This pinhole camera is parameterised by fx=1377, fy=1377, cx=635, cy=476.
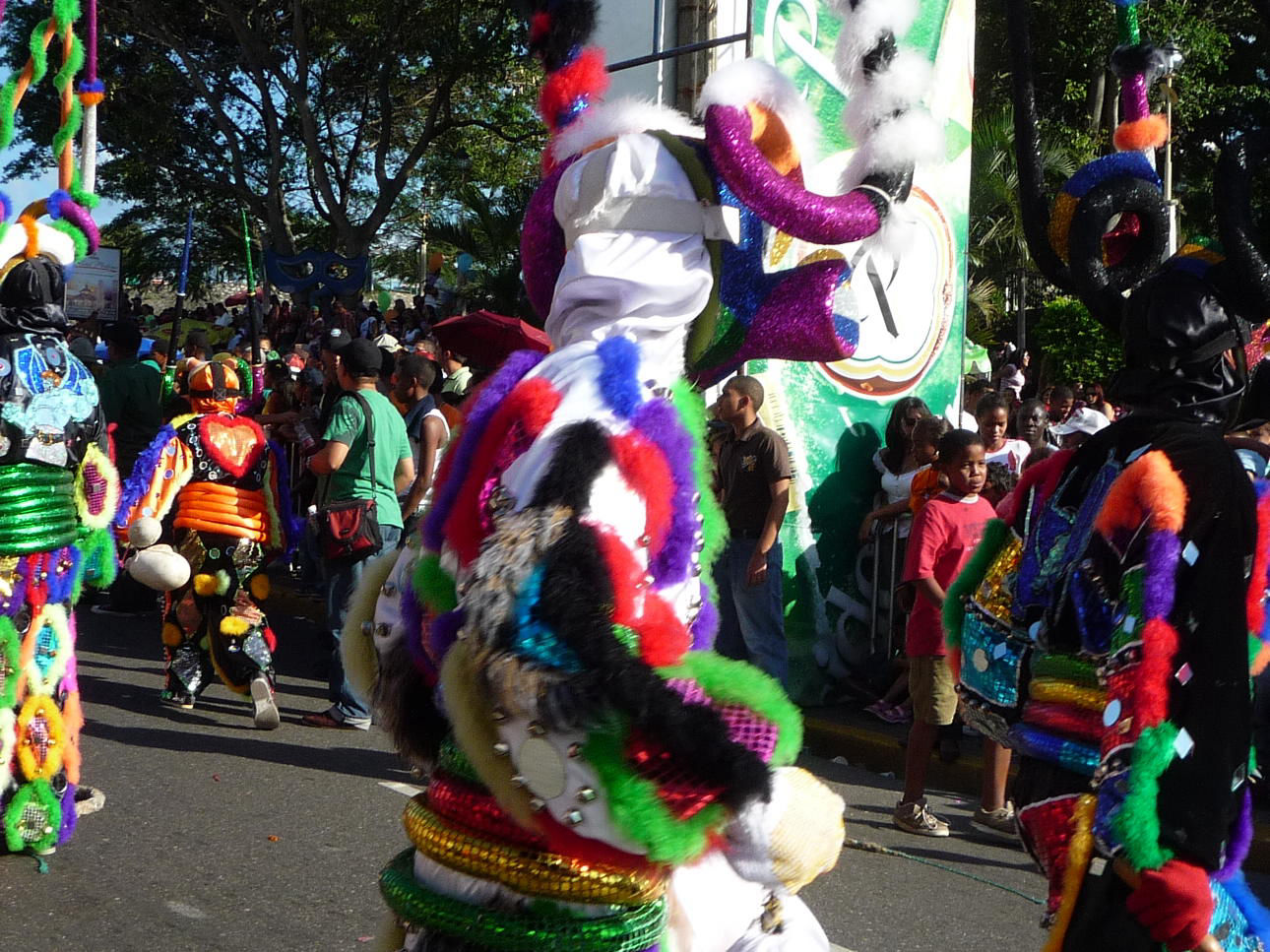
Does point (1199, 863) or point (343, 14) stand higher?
point (343, 14)

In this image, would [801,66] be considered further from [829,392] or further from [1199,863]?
[1199,863]

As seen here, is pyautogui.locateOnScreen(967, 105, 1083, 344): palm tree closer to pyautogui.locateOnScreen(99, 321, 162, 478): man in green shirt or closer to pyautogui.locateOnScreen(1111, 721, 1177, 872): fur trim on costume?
pyautogui.locateOnScreen(99, 321, 162, 478): man in green shirt

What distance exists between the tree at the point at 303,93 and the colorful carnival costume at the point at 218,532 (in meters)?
14.8

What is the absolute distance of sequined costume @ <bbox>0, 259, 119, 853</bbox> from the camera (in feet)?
14.4

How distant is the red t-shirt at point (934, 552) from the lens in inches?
223

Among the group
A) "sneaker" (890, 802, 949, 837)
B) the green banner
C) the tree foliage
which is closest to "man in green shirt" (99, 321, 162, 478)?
the green banner

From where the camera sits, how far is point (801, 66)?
6.36 m

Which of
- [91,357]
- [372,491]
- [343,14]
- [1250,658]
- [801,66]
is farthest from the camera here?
[343,14]

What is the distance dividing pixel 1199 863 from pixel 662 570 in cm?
94

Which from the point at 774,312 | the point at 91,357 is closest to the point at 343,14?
the point at 91,357

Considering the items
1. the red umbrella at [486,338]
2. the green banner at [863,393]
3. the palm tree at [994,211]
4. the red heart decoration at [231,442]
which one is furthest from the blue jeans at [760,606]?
the palm tree at [994,211]

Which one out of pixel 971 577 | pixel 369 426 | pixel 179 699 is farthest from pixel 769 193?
pixel 179 699

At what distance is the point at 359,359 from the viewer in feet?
22.1

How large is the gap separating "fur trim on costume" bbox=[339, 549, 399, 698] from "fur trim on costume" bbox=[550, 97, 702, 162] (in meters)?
0.70
